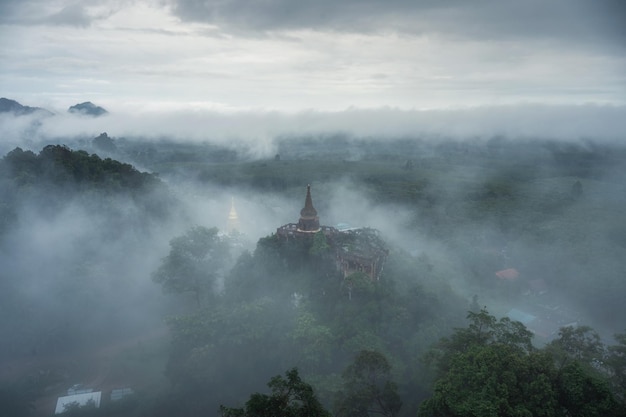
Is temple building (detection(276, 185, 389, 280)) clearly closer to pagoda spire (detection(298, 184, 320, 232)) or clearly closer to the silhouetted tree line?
pagoda spire (detection(298, 184, 320, 232))

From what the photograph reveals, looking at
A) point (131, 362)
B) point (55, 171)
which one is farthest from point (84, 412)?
point (55, 171)

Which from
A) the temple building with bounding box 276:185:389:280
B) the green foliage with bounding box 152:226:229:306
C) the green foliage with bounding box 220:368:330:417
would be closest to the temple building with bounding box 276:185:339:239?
the temple building with bounding box 276:185:389:280

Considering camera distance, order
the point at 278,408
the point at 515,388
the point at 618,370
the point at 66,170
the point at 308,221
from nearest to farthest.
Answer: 1. the point at 278,408
2. the point at 515,388
3. the point at 618,370
4. the point at 308,221
5. the point at 66,170

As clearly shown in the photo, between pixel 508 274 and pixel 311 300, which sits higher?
pixel 508 274

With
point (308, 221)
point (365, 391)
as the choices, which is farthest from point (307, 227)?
point (365, 391)

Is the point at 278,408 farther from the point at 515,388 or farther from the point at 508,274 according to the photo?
the point at 508,274

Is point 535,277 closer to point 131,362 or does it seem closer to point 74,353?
point 131,362
